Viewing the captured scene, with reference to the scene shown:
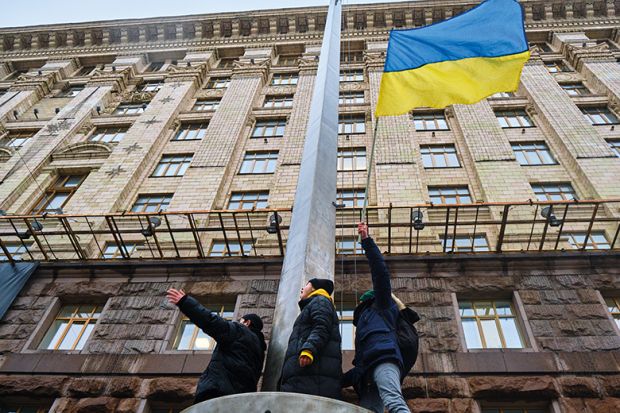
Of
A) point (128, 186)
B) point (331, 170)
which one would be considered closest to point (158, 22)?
point (128, 186)

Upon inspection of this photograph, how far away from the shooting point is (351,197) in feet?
57.6

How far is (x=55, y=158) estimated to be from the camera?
21.5m

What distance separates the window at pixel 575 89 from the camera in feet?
78.3

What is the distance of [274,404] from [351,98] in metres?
23.9

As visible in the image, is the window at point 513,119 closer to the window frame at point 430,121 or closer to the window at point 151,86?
the window frame at point 430,121

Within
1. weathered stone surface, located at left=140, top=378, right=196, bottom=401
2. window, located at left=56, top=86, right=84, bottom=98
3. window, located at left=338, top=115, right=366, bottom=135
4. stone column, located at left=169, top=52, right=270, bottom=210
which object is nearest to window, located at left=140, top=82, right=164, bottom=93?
window, located at left=56, top=86, right=84, bottom=98

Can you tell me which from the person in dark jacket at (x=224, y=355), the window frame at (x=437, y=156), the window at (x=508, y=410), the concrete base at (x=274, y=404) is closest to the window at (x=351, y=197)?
the window frame at (x=437, y=156)

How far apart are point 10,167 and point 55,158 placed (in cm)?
197

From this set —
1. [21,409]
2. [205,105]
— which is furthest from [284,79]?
[21,409]

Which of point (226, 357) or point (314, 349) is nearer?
point (314, 349)

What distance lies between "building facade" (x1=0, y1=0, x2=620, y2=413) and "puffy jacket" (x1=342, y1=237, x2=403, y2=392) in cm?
108

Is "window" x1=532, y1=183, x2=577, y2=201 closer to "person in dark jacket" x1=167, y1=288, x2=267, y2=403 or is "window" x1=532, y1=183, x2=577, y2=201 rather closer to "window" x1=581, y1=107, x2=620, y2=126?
"window" x1=581, y1=107, x2=620, y2=126

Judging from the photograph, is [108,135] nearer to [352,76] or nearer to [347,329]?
[352,76]

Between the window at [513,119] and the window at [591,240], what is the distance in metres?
8.00
